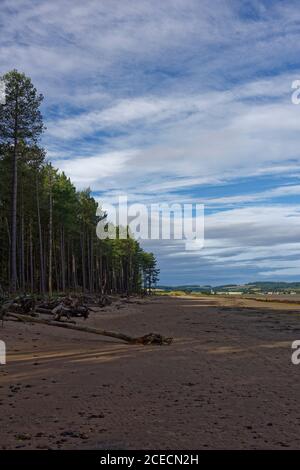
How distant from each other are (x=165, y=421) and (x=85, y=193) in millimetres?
65271

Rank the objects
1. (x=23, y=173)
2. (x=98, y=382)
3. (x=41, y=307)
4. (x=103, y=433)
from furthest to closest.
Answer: (x=23, y=173) < (x=41, y=307) < (x=98, y=382) < (x=103, y=433)

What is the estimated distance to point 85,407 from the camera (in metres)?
7.17

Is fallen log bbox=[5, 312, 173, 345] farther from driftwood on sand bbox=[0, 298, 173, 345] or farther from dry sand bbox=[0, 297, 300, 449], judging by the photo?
dry sand bbox=[0, 297, 300, 449]

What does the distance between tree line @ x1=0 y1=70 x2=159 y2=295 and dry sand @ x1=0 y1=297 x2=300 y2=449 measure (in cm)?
1487

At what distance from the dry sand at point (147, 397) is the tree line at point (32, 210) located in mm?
14867

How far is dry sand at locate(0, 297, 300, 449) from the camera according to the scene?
569 centimetres

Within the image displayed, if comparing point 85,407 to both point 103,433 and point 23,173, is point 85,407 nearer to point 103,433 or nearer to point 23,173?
point 103,433

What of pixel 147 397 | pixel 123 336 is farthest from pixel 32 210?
pixel 147 397

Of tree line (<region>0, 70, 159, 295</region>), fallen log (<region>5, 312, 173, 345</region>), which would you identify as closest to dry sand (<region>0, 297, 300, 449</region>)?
fallen log (<region>5, 312, 173, 345</region>)

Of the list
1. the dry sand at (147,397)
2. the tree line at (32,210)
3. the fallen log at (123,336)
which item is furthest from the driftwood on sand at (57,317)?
the tree line at (32,210)

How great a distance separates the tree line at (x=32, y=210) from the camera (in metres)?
32.5

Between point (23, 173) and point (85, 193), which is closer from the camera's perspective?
point (23, 173)
